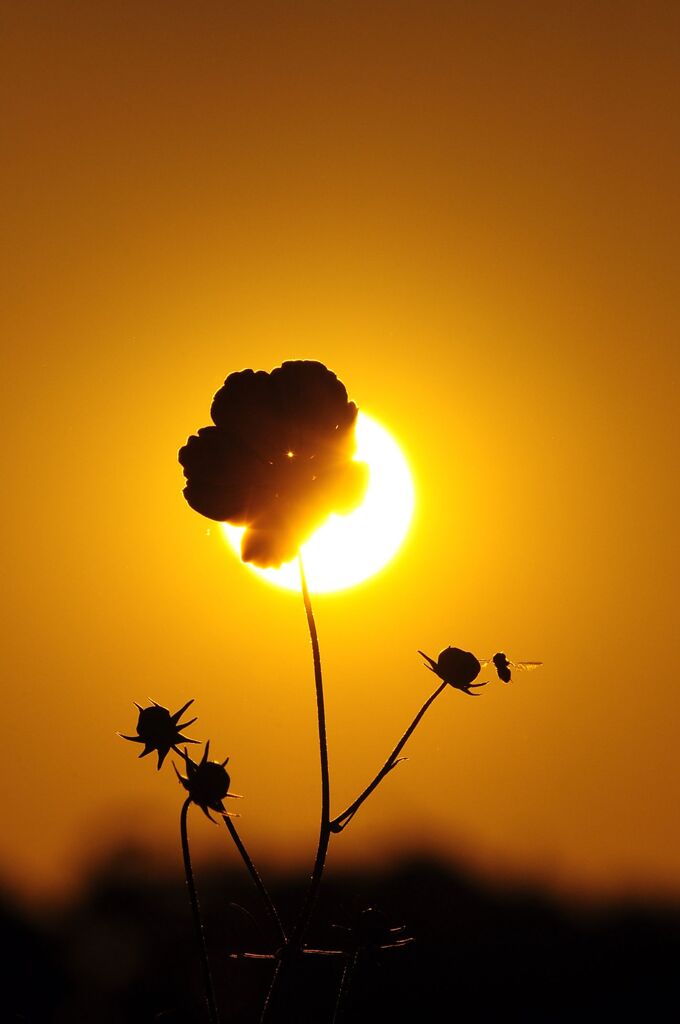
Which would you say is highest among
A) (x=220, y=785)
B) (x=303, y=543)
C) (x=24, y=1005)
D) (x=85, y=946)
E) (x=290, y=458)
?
(x=290, y=458)

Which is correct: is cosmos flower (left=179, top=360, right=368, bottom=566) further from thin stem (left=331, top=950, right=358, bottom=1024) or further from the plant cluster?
thin stem (left=331, top=950, right=358, bottom=1024)

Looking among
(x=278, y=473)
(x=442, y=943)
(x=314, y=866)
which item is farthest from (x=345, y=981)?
(x=442, y=943)

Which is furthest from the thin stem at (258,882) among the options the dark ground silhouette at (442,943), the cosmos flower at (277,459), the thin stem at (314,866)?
the dark ground silhouette at (442,943)

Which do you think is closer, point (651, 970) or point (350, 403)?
point (350, 403)

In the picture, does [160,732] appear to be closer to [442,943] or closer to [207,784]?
[207,784]

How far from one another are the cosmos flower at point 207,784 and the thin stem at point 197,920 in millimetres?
20

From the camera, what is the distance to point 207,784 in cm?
183

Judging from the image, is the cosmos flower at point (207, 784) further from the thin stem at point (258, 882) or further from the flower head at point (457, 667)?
the flower head at point (457, 667)

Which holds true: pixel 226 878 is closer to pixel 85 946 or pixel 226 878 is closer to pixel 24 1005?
pixel 85 946

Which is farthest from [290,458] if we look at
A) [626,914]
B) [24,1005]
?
[626,914]

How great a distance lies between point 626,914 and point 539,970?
760 centimetres

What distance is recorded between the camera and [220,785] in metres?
1.83

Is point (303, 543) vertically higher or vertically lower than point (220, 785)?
higher

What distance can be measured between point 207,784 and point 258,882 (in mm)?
171
